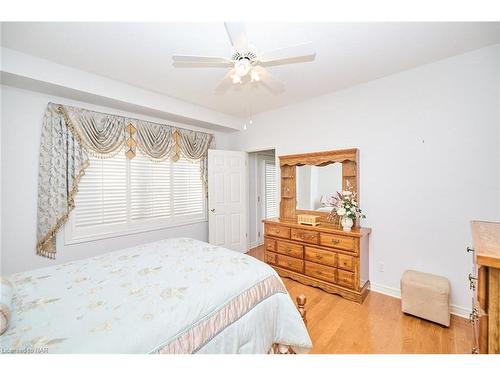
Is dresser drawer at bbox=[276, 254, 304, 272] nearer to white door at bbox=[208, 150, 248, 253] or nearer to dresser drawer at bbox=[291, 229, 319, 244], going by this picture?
dresser drawer at bbox=[291, 229, 319, 244]

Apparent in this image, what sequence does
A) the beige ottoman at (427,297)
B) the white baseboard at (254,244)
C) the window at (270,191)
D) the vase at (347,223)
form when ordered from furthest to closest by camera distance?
the window at (270,191) → the white baseboard at (254,244) → the vase at (347,223) → the beige ottoman at (427,297)

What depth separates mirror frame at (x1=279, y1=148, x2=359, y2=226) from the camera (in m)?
2.82

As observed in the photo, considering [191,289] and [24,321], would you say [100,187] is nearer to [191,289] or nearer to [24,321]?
[24,321]

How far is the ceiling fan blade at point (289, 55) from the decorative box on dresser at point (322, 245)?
5.51 feet

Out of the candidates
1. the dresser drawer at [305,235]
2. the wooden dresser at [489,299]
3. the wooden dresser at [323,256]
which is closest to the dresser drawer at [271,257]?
the wooden dresser at [323,256]

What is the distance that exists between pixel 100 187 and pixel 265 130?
2714 millimetres

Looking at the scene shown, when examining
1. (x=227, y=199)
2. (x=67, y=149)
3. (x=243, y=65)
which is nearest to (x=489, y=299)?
(x=243, y=65)

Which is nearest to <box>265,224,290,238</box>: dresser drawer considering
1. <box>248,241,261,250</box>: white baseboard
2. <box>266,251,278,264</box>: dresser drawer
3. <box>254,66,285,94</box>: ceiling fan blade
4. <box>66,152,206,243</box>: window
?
<box>266,251,278,264</box>: dresser drawer

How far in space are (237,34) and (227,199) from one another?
2901 mm

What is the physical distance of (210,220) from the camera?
376 cm

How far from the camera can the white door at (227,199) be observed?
12.5ft

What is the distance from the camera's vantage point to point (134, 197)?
10.1 ft

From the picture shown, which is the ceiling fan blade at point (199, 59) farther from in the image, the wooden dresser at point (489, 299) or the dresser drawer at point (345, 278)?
the dresser drawer at point (345, 278)

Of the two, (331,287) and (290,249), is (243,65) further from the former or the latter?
(331,287)
